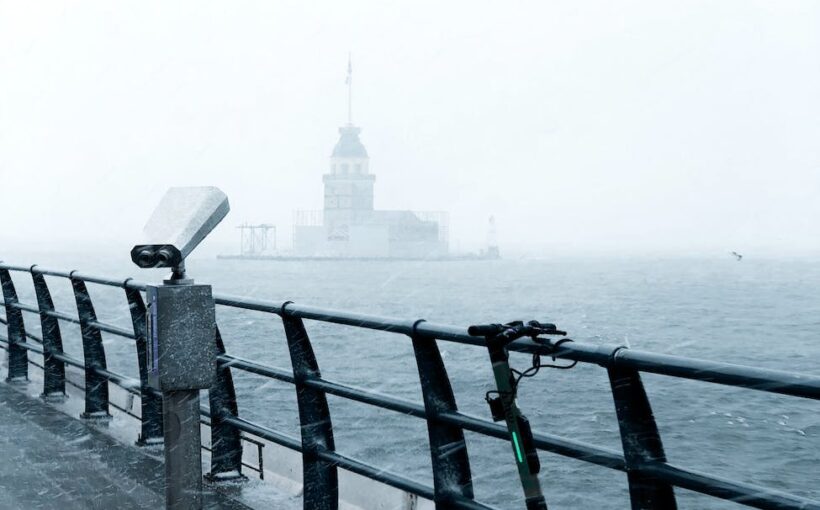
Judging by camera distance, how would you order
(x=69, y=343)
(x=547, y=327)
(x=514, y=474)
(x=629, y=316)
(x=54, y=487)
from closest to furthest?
1. (x=547, y=327)
2. (x=54, y=487)
3. (x=514, y=474)
4. (x=69, y=343)
5. (x=629, y=316)

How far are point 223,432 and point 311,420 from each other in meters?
1.21

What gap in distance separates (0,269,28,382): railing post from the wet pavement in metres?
1.99

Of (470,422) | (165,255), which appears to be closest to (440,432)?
(470,422)

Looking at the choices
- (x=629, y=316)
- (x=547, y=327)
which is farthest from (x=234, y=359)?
(x=629, y=316)

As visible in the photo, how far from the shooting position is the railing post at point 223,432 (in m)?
5.76

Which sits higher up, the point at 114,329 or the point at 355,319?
the point at 355,319

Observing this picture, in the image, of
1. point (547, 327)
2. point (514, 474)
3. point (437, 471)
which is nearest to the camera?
point (547, 327)

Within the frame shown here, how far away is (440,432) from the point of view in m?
3.95

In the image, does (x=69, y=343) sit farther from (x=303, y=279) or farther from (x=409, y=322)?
(x=303, y=279)

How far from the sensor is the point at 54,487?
582cm

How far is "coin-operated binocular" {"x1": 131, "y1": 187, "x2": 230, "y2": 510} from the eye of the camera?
3.90 m

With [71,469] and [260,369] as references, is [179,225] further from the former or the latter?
[71,469]

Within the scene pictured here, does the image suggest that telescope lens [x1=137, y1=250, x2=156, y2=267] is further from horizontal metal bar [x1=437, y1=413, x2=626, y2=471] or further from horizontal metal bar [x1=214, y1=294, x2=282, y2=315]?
horizontal metal bar [x1=437, y1=413, x2=626, y2=471]

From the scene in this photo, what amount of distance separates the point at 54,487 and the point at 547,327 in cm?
392
